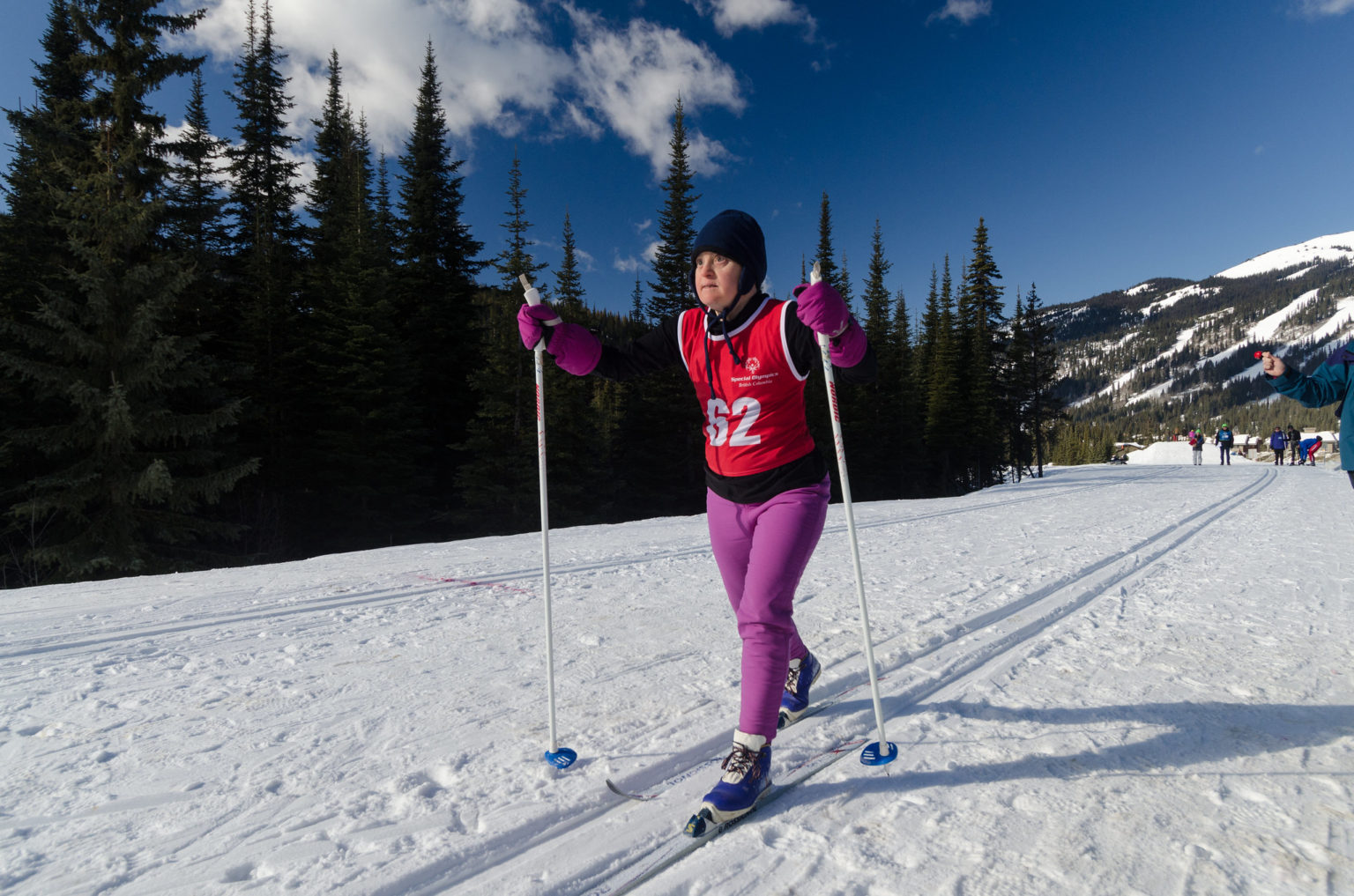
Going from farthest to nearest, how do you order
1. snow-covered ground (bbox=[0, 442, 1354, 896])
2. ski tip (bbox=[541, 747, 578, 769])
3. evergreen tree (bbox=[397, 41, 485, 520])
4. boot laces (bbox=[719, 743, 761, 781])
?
evergreen tree (bbox=[397, 41, 485, 520])
ski tip (bbox=[541, 747, 578, 769])
boot laces (bbox=[719, 743, 761, 781])
snow-covered ground (bbox=[0, 442, 1354, 896])

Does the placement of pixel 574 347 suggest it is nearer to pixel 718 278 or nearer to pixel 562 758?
pixel 718 278

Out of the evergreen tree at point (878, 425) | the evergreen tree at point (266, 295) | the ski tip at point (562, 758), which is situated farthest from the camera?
the evergreen tree at point (878, 425)

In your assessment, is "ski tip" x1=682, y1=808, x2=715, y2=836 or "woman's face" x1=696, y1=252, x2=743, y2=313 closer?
"ski tip" x1=682, y1=808, x2=715, y2=836

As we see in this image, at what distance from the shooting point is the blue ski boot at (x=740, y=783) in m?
2.04

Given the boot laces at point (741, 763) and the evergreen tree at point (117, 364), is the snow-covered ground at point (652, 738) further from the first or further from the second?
the evergreen tree at point (117, 364)

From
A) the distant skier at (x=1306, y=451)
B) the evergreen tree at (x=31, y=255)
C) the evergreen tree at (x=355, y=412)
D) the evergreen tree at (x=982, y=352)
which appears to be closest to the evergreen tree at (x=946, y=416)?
the evergreen tree at (x=982, y=352)

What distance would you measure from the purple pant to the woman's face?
811mm

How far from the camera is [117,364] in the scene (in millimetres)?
12508

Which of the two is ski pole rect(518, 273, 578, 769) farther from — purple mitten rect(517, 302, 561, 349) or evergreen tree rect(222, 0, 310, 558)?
evergreen tree rect(222, 0, 310, 558)

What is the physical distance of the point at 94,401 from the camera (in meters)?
11.9

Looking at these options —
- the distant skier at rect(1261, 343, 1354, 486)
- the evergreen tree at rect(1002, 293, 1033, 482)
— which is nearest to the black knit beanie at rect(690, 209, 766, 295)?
the distant skier at rect(1261, 343, 1354, 486)

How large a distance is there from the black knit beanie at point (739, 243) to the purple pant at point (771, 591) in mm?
887

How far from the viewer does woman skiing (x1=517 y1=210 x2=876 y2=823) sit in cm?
221

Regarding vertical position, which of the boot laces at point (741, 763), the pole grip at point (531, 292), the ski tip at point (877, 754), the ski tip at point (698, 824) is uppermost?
the pole grip at point (531, 292)
